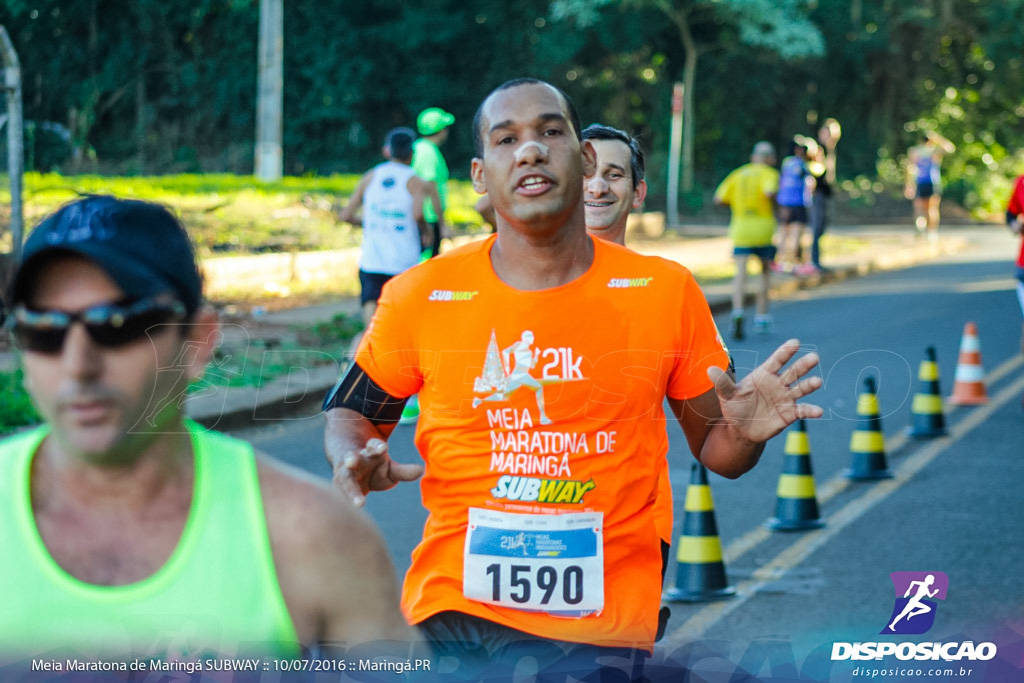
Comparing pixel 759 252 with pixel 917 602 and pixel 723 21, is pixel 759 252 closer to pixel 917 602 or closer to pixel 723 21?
pixel 917 602

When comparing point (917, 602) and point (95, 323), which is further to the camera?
point (917, 602)

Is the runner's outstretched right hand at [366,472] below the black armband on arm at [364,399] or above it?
below

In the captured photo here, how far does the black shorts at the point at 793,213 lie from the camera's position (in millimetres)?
21750

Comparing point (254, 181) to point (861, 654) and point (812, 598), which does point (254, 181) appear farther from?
point (861, 654)

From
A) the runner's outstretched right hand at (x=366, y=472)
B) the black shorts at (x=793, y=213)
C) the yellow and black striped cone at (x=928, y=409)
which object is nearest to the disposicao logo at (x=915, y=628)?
the runner's outstretched right hand at (x=366, y=472)

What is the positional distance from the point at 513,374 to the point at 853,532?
4669 mm

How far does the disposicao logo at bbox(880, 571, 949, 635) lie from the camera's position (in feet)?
17.2

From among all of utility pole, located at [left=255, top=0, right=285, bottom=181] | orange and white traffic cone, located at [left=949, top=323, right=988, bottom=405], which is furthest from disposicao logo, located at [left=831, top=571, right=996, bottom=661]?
utility pole, located at [left=255, top=0, right=285, bottom=181]

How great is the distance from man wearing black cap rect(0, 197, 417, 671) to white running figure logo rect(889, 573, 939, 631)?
11.5 feet

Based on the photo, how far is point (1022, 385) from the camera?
12617 millimetres

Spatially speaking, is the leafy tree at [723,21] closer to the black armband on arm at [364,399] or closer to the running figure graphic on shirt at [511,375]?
the black armband on arm at [364,399]

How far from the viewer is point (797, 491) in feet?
25.7

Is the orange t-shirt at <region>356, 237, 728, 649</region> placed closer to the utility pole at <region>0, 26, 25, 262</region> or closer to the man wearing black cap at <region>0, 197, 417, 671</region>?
the man wearing black cap at <region>0, 197, 417, 671</region>

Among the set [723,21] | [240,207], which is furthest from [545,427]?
[723,21]
